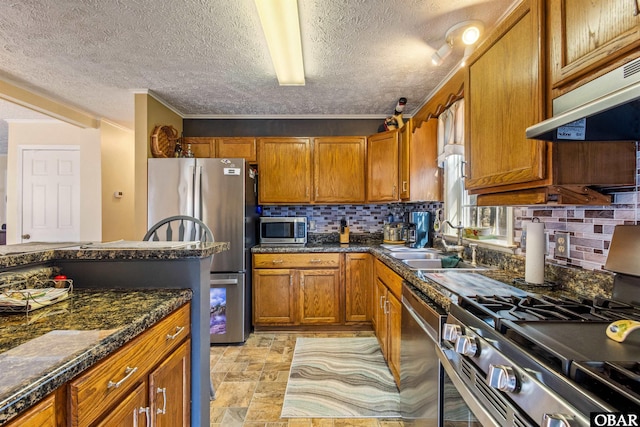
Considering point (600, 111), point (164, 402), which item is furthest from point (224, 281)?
point (600, 111)

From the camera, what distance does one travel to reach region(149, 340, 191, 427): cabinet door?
41.6 inches

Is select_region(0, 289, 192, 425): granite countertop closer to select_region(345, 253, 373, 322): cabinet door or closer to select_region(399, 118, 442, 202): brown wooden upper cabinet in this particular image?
select_region(345, 253, 373, 322): cabinet door

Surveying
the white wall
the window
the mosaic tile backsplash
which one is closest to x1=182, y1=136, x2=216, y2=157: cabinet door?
the white wall

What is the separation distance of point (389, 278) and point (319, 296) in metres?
1.07

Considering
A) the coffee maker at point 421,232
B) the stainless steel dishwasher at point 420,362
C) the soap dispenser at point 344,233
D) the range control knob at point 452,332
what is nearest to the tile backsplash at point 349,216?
the soap dispenser at point 344,233

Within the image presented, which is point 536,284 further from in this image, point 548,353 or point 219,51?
point 219,51

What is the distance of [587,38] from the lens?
959 millimetres

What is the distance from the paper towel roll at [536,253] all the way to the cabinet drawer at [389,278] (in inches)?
29.1

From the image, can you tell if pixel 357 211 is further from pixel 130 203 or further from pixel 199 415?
pixel 130 203

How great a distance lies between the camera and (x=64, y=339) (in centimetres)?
79

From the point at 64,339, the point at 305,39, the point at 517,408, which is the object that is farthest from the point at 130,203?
the point at 517,408

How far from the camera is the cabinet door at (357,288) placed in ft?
10.4

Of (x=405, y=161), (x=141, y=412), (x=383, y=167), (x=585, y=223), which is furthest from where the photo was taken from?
(x=383, y=167)

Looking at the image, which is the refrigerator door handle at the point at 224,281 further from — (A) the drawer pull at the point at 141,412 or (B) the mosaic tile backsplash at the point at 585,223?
(B) the mosaic tile backsplash at the point at 585,223
